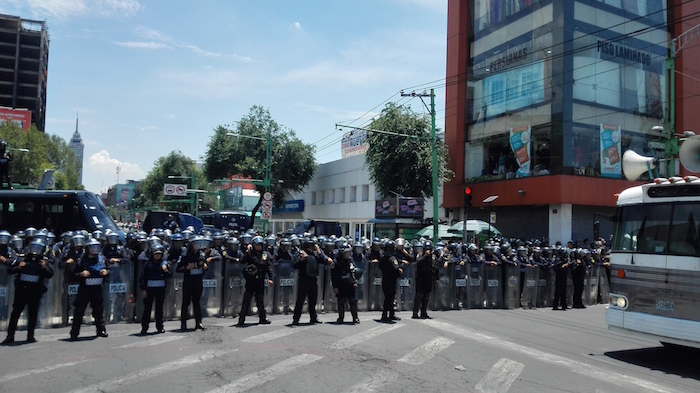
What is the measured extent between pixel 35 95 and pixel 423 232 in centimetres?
8575

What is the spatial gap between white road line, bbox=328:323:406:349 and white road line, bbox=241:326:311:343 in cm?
119

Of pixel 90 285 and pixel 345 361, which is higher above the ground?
pixel 90 285

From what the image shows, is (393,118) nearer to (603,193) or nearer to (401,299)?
(603,193)

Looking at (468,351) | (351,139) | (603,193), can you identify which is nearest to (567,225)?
(603,193)

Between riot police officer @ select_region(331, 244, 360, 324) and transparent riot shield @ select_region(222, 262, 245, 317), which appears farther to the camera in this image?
transparent riot shield @ select_region(222, 262, 245, 317)

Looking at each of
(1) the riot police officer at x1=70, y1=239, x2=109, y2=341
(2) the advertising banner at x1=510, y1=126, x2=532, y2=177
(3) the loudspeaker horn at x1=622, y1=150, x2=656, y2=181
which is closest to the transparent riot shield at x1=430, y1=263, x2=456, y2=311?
(3) the loudspeaker horn at x1=622, y1=150, x2=656, y2=181

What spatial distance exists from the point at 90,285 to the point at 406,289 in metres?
8.03

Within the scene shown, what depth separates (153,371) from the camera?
24.9ft

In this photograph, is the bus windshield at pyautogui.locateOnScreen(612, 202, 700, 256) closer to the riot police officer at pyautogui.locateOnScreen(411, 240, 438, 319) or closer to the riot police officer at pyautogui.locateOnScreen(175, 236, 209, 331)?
the riot police officer at pyautogui.locateOnScreen(411, 240, 438, 319)

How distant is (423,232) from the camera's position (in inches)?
1131

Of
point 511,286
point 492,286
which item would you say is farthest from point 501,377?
point 511,286

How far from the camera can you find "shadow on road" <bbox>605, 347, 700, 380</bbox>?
29.0 feet

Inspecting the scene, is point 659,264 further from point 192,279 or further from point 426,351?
point 192,279

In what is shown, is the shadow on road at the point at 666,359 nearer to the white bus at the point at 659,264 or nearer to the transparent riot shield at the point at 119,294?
the white bus at the point at 659,264
